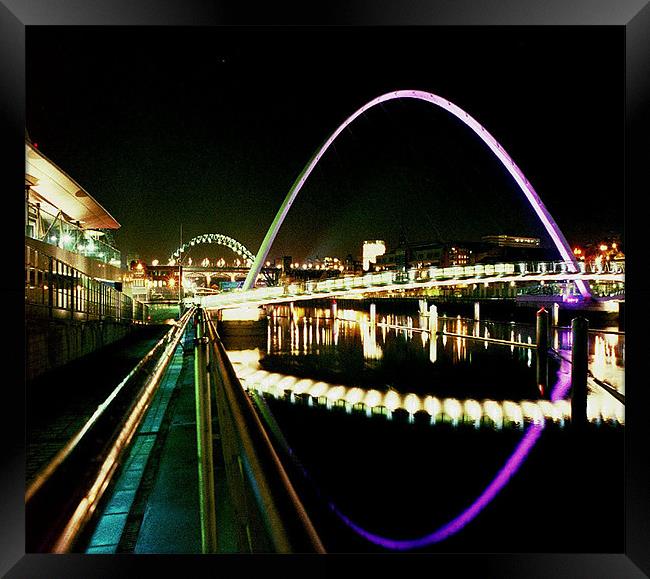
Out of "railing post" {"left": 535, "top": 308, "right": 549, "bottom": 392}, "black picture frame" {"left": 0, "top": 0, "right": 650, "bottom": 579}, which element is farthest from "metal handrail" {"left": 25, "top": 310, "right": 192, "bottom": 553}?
"railing post" {"left": 535, "top": 308, "right": 549, "bottom": 392}

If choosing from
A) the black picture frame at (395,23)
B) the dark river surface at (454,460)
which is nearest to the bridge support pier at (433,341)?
the dark river surface at (454,460)

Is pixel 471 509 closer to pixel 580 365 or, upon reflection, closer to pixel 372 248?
pixel 580 365

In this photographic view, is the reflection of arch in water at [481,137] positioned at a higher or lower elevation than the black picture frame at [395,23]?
higher

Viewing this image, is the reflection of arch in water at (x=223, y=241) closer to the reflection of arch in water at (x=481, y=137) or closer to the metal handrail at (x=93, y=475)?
the reflection of arch in water at (x=481, y=137)

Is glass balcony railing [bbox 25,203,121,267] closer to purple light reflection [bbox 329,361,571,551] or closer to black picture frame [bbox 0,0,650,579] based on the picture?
black picture frame [bbox 0,0,650,579]

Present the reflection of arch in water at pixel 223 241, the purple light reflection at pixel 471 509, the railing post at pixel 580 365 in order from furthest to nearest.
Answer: the reflection of arch in water at pixel 223 241, the railing post at pixel 580 365, the purple light reflection at pixel 471 509

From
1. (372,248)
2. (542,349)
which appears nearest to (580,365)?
(542,349)
